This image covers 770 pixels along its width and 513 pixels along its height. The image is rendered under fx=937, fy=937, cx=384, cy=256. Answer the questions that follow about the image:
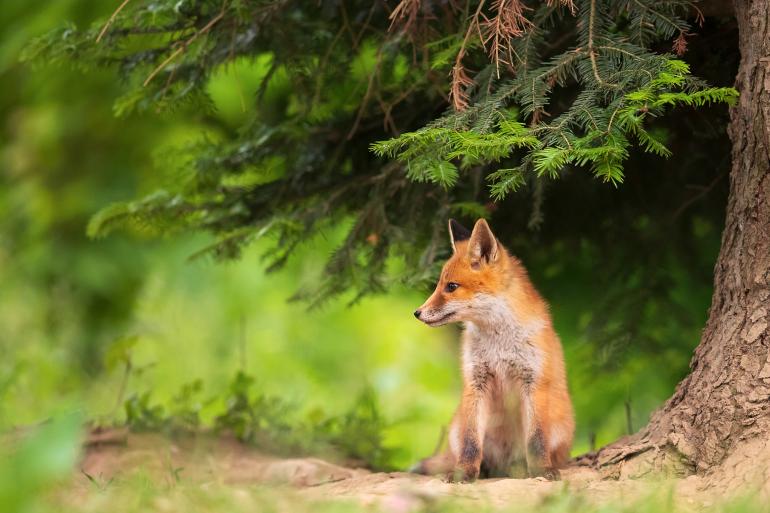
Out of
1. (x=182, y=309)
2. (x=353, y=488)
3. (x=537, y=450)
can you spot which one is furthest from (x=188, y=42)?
(x=182, y=309)

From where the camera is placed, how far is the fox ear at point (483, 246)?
5012 mm

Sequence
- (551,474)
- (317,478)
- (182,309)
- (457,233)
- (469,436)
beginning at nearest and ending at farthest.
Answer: (551,474)
(469,436)
(457,233)
(317,478)
(182,309)

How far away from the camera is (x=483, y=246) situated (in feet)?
16.7

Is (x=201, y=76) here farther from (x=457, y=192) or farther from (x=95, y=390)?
(x=95, y=390)

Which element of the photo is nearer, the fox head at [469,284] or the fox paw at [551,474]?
the fox paw at [551,474]

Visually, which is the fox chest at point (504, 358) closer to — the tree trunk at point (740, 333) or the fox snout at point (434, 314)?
the fox snout at point (434, 314)

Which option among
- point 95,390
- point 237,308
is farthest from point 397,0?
point 237,308

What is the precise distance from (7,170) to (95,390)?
166 inches

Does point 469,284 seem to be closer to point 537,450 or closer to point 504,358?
point 504,358

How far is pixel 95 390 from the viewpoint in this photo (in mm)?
7898

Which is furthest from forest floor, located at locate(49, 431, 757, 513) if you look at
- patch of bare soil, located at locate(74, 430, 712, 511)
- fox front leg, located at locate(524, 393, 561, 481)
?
fox front leg, located at locate(524, 393, 561, 481)

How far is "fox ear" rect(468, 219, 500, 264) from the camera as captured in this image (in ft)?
16.4

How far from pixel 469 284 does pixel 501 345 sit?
37 centimetres

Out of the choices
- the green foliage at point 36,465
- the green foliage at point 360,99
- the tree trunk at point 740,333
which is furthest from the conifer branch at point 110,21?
the tree trunk at point 740,333
